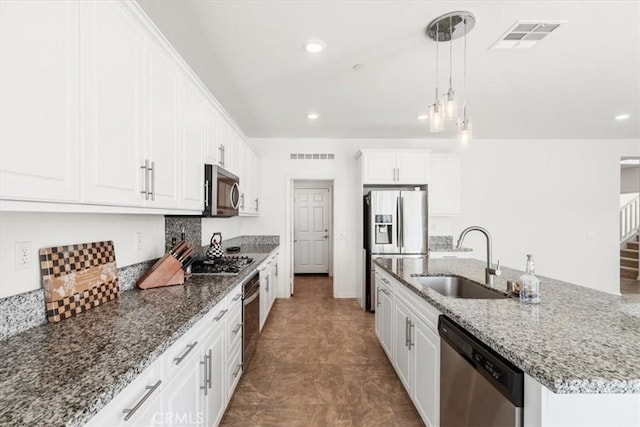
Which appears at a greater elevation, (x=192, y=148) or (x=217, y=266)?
(x=192, y=148)

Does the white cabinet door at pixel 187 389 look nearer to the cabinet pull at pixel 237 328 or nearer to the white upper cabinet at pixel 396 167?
the cabinet pull at pixel 237 328

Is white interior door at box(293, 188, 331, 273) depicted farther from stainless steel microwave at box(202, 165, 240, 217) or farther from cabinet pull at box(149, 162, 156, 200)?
cabinet pull at box(149, 162, 156, 200)

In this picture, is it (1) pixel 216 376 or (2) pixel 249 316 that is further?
(2) pixel 249 316

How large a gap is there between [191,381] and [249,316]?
1105 mm

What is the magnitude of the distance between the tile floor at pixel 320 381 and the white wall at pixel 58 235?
4.25ft

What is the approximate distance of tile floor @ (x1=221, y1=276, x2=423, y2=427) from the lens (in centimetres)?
206

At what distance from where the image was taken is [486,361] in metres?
1.17

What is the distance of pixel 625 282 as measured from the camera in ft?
20.5

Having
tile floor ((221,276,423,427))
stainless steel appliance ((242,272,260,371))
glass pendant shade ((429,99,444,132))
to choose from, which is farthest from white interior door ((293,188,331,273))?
glass pendant shade ((429,99,444,132))

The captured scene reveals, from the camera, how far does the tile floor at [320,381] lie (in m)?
2.06

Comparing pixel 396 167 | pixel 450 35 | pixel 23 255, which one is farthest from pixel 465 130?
pixel 23 255

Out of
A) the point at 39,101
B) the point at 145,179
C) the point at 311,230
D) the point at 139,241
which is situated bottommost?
the point at 311,230

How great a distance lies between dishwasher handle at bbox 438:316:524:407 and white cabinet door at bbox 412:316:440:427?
0.64ft

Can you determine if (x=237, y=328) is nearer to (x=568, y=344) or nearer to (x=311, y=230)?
(x=568, y=344)
